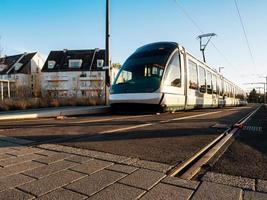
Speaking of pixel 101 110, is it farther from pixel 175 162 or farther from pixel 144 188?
pixel 144 188

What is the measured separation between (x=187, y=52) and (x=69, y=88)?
4911cm

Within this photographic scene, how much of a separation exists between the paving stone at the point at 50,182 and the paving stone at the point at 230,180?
1.32m

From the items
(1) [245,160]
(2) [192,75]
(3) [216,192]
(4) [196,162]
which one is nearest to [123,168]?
(4) [196,162]

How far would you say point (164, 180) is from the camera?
2.53m

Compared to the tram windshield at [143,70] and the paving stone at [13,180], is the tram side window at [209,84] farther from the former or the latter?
the paving stone at [13,180]

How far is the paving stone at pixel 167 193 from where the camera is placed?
2141 mm

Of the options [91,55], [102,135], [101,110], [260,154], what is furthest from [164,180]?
[91,55]

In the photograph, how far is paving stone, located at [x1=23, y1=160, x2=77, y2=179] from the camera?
106 inches

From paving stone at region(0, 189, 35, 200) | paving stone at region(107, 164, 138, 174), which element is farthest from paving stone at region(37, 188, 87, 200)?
paving stone at region(107, 164, 138, 174)

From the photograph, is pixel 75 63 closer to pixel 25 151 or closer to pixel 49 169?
pixel 25 151

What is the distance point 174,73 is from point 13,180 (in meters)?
9.08

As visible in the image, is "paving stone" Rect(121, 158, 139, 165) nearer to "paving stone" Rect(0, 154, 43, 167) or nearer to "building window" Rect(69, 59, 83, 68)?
"paving stone" Rect(0, 154, 43, 167)

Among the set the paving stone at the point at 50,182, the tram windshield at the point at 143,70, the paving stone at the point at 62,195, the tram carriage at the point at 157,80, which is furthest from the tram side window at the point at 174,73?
the paving stone at the point at 62,195

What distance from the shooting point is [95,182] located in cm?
247
